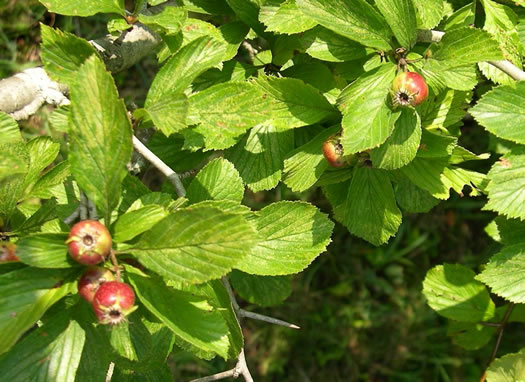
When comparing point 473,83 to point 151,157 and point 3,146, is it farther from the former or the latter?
point 3,146

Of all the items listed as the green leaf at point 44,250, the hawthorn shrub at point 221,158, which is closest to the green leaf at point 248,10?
the hawthorn shrub at point 221,158

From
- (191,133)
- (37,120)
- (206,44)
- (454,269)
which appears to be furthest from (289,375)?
(206,44)

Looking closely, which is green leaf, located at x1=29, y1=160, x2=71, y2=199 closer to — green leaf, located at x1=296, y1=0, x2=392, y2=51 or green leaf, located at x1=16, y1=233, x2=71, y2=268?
green leaf, located at x1=16, y1=233, x2=71, y2=268

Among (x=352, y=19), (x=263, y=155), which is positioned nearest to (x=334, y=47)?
(x=352, y=19)

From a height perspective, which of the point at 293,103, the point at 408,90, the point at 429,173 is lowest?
the point at 429,173

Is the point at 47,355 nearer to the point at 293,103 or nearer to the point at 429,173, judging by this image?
the point at 293,103
